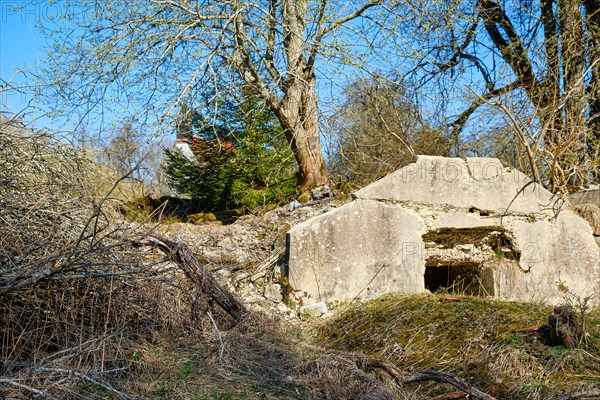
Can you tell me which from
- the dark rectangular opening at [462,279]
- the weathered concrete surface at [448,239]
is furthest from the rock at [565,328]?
the dark rectangular opening at [462,279]

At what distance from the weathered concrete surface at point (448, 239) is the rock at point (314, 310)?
116 mm

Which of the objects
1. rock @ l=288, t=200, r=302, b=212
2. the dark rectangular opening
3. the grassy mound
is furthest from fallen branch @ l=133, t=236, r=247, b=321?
rock @ l=288, t=200, r=302, b=212

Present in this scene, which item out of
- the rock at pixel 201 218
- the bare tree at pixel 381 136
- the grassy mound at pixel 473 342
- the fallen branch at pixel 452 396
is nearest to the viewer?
the fallen branch at pixel 452 396

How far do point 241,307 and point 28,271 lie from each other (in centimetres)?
217

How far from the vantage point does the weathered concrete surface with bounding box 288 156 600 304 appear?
24.1ft

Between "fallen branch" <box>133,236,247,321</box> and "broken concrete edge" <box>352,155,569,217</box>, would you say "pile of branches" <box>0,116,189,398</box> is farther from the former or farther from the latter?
"broken concrete edge" <box>352,155,569,217</box>

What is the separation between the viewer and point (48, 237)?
16.0ft

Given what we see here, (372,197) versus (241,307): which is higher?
(372,197)

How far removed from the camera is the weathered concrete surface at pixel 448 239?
24.1 feet

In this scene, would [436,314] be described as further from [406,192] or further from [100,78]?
[100,78]

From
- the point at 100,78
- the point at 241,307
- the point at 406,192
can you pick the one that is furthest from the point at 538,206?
the point at 100,78

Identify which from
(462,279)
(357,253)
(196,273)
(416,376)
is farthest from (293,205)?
(416,376)

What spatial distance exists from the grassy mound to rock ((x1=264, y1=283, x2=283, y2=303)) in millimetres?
777

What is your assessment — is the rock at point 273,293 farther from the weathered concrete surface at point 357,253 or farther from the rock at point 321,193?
the rock at point 321,193
